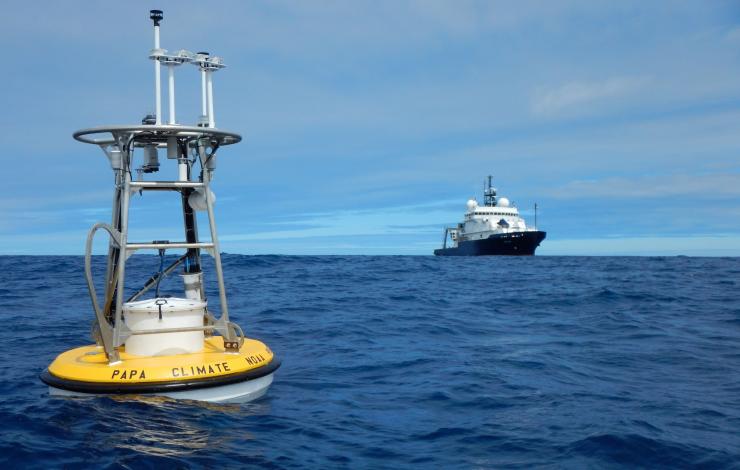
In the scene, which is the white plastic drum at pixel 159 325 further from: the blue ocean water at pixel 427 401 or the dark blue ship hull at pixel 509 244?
the dark blue ship hull at pixel 509 244

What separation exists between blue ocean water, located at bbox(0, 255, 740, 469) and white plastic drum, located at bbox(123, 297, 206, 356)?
0.83m

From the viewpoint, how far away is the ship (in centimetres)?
8262

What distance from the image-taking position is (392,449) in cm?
670

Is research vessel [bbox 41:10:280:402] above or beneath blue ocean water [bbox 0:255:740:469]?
above

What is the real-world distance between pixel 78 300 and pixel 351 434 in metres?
18.1

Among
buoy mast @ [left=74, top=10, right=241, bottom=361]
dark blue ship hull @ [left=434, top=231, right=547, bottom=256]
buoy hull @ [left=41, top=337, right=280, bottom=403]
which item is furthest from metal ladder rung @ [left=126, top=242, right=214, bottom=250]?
dark blue ship hull @ [left=434, top=231, right=547, bottom=256]

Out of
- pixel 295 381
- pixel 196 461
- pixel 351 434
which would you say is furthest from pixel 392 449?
pixel 295 381

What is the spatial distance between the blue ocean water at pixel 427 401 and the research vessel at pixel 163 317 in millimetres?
299

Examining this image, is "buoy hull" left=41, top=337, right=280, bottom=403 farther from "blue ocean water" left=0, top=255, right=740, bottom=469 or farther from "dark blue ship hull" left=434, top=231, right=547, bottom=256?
"dark blue ship hull" left=434, top=231, right=547, bottom=256

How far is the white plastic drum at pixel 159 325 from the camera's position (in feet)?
27.0

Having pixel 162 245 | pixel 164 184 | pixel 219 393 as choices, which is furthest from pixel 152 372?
pixel 164 184

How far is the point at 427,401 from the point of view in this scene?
874 cm

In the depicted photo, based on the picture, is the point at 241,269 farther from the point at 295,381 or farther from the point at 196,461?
the point at 196,461

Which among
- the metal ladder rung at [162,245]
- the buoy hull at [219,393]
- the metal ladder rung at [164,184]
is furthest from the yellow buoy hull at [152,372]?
the metal ladder rung at [164,184]
